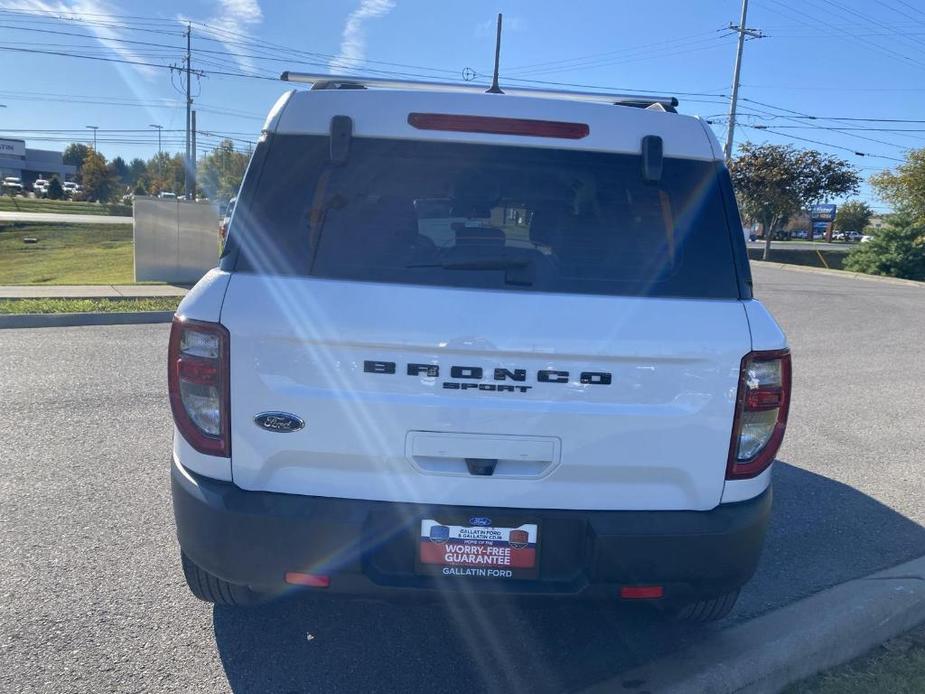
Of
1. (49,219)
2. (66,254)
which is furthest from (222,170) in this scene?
(66,254)

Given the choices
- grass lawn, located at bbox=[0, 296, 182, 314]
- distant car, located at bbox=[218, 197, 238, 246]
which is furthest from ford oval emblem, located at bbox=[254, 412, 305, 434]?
grass lawn, located at bbox=[0, 296, 182, 314]

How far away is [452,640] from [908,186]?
32.4 meters

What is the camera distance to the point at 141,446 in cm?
543

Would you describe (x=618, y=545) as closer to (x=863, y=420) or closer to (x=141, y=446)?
(x=141, y=446)

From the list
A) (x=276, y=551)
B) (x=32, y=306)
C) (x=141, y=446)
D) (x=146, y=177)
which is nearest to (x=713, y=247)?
(x=276, y=551)

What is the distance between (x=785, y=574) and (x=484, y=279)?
247 centimetres

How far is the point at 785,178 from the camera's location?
37094mm

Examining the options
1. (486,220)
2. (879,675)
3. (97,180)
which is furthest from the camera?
(97,180)

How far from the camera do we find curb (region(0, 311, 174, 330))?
10.1 metres

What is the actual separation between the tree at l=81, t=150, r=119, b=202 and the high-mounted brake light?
A: 8155 centimetres

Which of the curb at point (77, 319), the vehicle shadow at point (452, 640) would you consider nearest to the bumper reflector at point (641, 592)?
the vehicle shadow at point (452, 640)

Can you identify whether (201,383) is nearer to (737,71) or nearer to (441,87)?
→ (441,87)

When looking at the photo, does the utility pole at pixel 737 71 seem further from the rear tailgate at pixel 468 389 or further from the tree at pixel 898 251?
the rear tailgate at pixel 468 389

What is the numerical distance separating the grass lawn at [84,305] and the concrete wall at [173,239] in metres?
2.97
